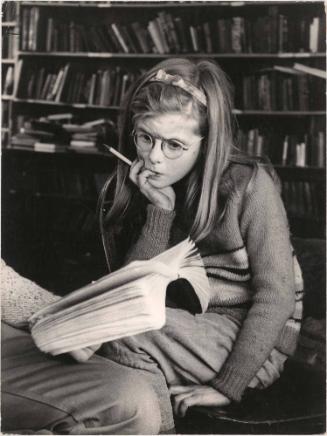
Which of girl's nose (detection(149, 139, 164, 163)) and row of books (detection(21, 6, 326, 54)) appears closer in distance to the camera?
girl's nose (detection(149, 139, 164, 163))

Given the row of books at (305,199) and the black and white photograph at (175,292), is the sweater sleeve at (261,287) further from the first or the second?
the row of books at (305,199)

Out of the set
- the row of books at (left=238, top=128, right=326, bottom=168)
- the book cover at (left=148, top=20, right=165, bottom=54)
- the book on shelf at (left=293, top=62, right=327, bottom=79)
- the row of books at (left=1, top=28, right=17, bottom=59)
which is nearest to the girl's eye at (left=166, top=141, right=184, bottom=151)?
the book on shelf at (left=293, top=62, right=327, bottom=79)

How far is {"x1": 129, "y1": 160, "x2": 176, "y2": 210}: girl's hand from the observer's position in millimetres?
935

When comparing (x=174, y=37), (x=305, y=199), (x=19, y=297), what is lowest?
(x=19, y=297)

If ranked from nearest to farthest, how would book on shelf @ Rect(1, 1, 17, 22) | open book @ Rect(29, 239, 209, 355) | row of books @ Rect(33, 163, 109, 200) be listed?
open book @ Rect(29, 239, 209, 355) < book on shelf @ Rect(1, 1, 17, 22) < row of books @ Rect(33, 163, 109, 200)

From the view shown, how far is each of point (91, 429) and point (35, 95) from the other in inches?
70.6

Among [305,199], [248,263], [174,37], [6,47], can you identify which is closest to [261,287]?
[248,263]

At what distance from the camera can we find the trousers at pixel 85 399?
814 millimetres

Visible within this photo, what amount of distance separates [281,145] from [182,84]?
1.15 meters

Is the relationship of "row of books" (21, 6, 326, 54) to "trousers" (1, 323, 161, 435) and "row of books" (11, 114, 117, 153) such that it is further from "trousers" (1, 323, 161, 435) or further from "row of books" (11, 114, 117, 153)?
"trousers" (1, 323, 161, 435)

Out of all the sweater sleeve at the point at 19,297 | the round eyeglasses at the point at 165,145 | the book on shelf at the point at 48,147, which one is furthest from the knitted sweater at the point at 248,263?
the book on shelf at the point at 48,147

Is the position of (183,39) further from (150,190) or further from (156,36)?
(150,190)

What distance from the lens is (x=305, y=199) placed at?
1.41 metres

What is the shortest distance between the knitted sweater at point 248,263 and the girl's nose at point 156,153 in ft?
0.31
